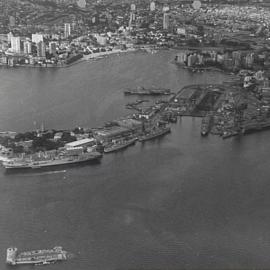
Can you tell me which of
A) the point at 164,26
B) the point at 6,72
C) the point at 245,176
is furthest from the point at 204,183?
the point at 164,26

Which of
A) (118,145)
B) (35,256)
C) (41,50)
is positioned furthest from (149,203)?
(41,50)

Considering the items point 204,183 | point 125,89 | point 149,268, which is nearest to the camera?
point 149,268

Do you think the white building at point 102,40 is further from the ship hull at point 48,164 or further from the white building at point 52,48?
the ship hull at point 48,164

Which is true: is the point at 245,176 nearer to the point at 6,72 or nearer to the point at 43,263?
the point at 43,263

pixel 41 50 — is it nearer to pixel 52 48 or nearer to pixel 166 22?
pixel 52 48

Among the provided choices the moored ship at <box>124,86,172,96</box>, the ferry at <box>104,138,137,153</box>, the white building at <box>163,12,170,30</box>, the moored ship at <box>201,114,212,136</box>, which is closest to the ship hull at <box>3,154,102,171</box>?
the ferry at <box>104,138,137,153</box>

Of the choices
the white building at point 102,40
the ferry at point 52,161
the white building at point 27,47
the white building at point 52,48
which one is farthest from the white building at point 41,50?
the ferry at point 52,161

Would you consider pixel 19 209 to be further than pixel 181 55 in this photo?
No
